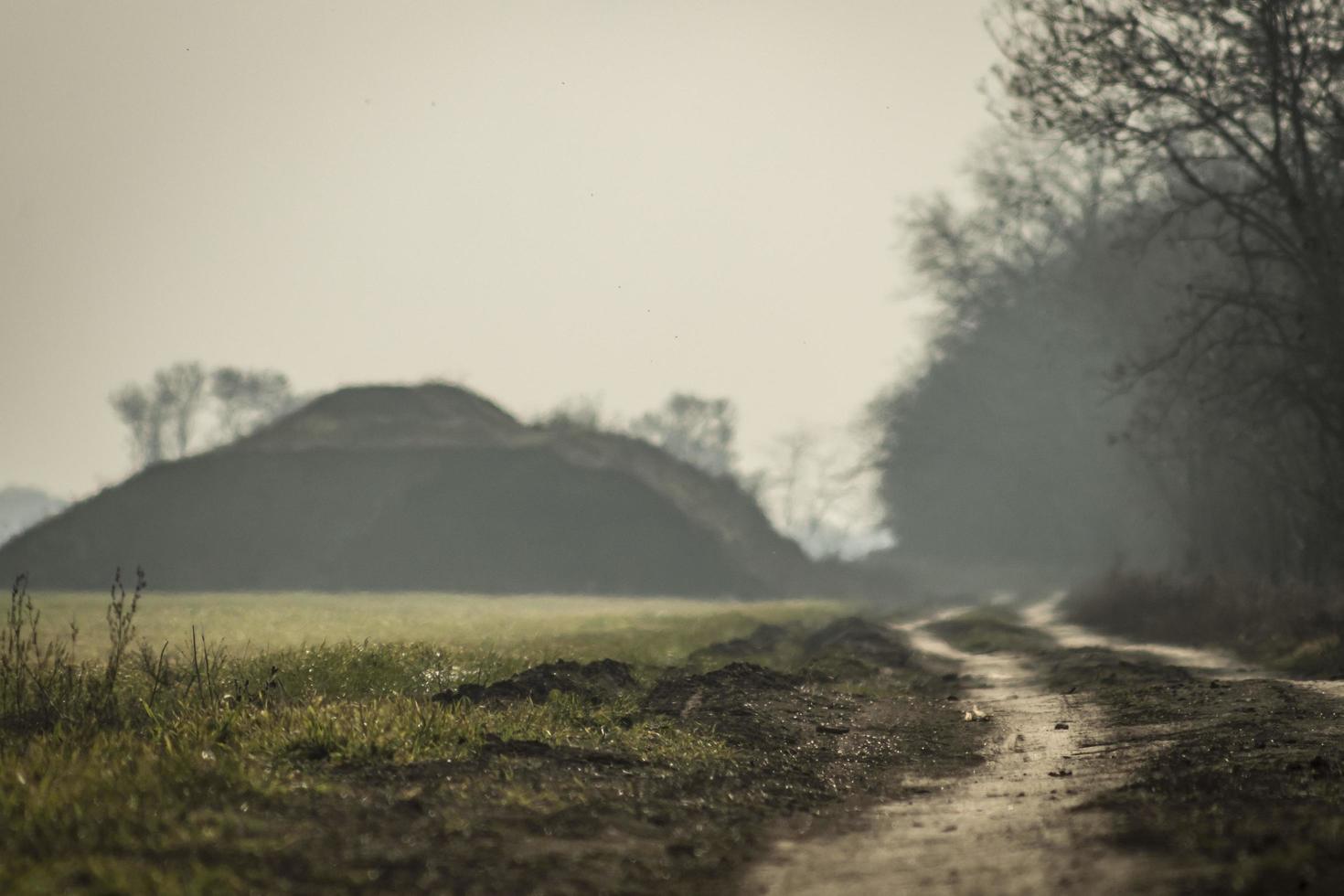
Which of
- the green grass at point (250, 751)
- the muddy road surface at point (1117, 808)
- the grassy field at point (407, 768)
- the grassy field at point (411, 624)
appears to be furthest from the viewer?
the grassy field at point (411, 624)

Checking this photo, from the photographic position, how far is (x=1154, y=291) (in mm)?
42750

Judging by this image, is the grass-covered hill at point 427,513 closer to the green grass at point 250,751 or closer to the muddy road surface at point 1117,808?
the green grass at point 250,751

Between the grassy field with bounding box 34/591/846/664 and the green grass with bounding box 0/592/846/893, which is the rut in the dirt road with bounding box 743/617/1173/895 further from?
the grassy field with bounding box 34/591/846/664

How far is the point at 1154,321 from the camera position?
139 ft

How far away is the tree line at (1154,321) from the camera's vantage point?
2308 cm

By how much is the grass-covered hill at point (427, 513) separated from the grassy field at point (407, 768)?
134ft

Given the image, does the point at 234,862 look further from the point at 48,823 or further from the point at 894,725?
the point at 894,725

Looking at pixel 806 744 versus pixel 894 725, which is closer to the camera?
pixel 806 744

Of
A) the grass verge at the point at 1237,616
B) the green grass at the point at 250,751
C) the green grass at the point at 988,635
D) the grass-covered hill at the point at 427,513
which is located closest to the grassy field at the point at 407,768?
the green grass at the point at 250,751

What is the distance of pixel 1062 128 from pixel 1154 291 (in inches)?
818

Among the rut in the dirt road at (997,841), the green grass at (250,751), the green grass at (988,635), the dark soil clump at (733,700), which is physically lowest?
the green grass at (988,635)

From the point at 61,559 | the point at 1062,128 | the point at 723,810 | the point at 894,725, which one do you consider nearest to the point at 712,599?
the point at 61,559

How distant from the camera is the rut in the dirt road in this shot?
608 cm

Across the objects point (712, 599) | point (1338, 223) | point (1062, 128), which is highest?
point (1062, 128)
